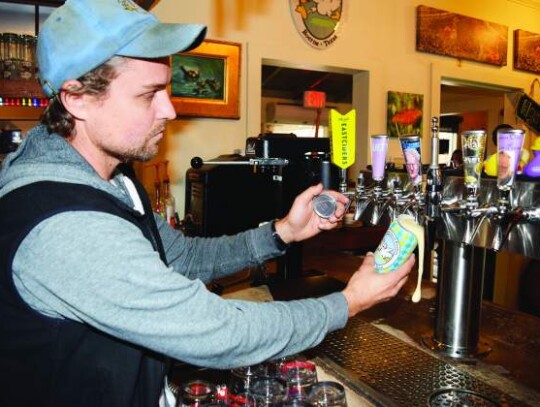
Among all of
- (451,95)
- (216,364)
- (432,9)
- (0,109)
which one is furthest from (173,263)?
(451,95)

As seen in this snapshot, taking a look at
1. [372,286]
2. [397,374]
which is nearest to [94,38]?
[372,286]

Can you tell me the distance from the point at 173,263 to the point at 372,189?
67 centimetres

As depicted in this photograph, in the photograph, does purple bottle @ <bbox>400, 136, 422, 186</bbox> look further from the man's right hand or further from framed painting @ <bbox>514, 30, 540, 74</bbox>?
framed painting @ <bbox>514, 30, 540, 74</bbox>

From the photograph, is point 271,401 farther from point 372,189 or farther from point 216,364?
point 372,189

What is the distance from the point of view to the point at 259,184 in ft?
8.59

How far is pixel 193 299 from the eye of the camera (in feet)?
2.56

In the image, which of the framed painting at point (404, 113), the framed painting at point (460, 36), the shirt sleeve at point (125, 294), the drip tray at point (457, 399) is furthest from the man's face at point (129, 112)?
the framed painting at point (460, 36)

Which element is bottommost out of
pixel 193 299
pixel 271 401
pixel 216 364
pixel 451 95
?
pixel 271 401

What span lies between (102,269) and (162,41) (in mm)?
476

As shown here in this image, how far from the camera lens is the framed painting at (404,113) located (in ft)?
13.3

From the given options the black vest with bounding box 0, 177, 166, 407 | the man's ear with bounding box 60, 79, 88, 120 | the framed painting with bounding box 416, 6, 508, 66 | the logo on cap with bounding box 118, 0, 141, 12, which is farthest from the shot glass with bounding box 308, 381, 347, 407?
the framed painting with bounding box 416, 6, 508, 66

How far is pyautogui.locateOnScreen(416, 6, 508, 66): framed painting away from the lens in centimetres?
414

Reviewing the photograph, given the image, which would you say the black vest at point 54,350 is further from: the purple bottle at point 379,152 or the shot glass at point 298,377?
the purple bottle at point 379,152

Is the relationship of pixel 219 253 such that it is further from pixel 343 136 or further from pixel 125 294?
pixel 125 294
